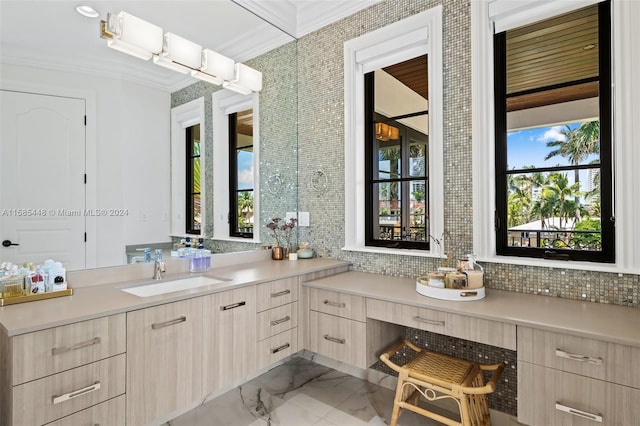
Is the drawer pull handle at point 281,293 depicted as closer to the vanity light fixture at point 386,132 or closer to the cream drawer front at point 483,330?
the cream drawer front at point 483,330

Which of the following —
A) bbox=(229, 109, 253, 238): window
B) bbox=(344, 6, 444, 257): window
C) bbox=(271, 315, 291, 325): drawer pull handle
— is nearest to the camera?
bbox=(271, 315, 291, 325): drawer pull handle

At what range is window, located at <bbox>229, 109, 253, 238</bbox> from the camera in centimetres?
272

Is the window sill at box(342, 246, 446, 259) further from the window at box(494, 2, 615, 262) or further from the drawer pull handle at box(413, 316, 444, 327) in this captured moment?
the drawer pull handle at box(413, 316, 444, 327)

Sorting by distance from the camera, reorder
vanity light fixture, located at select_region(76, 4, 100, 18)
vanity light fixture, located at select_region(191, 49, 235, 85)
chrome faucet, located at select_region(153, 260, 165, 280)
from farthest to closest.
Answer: vanity light fixture, located at select_region(191, 49, 235, 85)
chrome faucet, located at select_region(153, 260, 165, 280)
vanity light fixture, located at select_region(76, 4, 100, 18)

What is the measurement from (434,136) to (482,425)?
5.60 feet

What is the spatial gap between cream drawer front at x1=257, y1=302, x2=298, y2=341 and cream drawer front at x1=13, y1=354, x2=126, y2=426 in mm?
785

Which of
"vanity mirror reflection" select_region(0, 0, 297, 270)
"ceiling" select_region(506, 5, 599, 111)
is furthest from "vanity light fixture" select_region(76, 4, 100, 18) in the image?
"ceiling" select_region(506, 5, 599, 111)

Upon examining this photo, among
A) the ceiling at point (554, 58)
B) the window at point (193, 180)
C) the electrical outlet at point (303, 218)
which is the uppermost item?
the ceiling at point (554, 58)

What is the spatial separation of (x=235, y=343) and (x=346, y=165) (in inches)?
59.8

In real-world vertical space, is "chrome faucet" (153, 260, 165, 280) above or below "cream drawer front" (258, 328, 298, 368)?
above

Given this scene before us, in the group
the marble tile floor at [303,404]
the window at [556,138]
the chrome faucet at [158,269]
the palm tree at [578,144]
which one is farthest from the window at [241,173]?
the palm tree at [578,144]

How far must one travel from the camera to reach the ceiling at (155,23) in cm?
162

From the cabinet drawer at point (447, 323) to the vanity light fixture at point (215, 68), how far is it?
6.24 ft

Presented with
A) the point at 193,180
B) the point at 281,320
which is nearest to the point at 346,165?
Result: the point at 193,180
